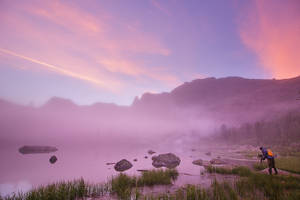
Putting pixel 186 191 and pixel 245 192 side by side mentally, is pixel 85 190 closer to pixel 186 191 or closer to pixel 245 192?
pixel 186 191

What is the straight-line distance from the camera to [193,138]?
12069cm

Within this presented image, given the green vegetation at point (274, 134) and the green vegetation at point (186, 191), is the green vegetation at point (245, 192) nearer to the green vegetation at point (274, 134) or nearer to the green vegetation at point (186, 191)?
the green vegetation at point (186, 191)

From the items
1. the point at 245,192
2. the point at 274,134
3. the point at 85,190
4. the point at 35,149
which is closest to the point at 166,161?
the point at 85,190

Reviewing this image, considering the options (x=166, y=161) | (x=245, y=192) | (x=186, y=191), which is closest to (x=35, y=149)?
(x=166, y=161)

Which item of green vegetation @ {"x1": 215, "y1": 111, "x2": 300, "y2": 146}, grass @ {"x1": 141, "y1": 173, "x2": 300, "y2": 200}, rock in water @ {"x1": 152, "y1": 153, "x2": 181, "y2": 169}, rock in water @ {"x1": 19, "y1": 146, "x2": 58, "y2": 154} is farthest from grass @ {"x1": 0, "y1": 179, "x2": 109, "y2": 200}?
rock in water @ {"x1": 19, "y1": 146, "x2": 58, "y2": 154}

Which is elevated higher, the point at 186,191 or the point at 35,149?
the point at 186,191

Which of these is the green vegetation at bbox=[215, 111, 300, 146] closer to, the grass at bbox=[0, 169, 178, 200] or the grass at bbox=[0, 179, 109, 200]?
the grass at bbox=[0, 169, 178, 200]

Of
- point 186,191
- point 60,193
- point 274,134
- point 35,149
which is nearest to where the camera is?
point 60,193

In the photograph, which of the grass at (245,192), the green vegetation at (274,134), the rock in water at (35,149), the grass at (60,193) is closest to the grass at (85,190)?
the grass at (60,193)

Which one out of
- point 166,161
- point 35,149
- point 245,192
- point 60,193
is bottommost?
point 35,149

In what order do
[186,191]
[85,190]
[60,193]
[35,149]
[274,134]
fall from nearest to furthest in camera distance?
[60,193], [186,191], [85,190], [274,134], [35,149]

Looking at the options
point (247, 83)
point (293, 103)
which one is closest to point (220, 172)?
point (293, 103)

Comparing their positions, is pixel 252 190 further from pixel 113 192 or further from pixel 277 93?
pixel 277 93

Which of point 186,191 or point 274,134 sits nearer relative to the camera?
point 186,191
